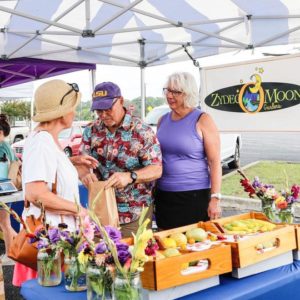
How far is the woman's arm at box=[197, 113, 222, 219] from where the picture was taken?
2.32m

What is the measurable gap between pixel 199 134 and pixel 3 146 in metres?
2.25

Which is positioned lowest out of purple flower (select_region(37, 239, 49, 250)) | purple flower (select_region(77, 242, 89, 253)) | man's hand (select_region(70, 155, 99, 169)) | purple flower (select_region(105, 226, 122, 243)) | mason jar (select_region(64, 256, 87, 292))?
mason jar (select_region(64, 256, 87, 292))

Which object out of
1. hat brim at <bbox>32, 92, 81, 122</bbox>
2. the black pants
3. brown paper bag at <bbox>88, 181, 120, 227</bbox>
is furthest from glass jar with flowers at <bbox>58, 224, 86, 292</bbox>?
the black pants

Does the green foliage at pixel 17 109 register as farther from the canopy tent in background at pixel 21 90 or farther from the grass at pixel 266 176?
the grass at pixel 266 176

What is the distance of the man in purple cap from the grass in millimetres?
4979

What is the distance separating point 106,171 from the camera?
2189 millimetres

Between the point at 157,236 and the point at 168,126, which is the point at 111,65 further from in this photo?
the point at 157,236

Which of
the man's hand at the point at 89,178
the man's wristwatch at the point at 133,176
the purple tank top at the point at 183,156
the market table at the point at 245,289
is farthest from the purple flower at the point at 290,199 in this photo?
the man's hand at the point at 89,178

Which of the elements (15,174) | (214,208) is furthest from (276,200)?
(15,174)

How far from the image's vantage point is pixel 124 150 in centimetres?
214

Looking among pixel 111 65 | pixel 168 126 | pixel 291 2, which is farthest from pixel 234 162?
pixel 168 126

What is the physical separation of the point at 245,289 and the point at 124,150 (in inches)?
37.6

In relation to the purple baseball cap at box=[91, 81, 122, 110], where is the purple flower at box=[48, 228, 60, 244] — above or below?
below

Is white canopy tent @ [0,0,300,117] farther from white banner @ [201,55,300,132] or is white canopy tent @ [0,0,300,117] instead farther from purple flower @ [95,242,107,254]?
purple flower @ [95,242,107,254]
